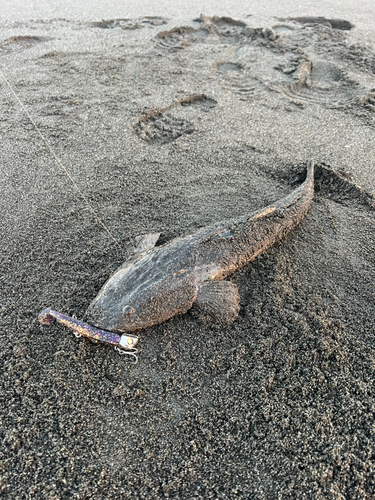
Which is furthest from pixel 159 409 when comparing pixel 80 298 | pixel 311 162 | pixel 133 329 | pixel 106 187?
pixel 311 162

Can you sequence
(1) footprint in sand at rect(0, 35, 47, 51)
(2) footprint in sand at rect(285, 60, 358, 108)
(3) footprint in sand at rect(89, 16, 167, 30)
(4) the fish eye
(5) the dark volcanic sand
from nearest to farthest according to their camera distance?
(5) the dark volcanic sand
(4) the fish eye
(2) footprint in sand at rect(285, 60, 358, 108)
(1) footprint in sand at rect(0, 35, 47, 51)
(3) footprint in sand at rect(89, 16, 167, 30)

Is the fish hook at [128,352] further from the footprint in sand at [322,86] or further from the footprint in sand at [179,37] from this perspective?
the footprint in sand at [179,37]

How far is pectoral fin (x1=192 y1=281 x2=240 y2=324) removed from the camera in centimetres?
256

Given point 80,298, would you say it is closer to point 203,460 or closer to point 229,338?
point 229,338

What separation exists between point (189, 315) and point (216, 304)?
231 mm

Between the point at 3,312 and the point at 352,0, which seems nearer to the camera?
the point at 3,312

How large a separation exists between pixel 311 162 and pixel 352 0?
7884 millimetres

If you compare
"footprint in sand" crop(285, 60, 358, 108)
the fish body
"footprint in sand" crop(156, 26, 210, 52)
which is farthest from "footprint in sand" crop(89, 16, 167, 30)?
the fish body

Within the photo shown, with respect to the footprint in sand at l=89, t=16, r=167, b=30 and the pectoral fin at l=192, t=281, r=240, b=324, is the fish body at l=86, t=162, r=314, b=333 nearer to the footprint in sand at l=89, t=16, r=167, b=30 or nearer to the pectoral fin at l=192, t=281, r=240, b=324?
the pectoral fin at l=192, t=281, r=240, b=324

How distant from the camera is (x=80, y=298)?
270 cm

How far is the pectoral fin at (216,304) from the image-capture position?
2.56 metres

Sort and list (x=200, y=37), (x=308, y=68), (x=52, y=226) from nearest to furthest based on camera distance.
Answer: (x=52, y=226), (x=308, y=68), (x=200, y=37)

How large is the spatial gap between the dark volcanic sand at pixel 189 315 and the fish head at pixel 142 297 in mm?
129

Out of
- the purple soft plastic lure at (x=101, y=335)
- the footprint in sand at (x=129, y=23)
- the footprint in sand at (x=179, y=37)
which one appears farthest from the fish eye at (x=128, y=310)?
the footprint in sand at (x=129, y=23)
